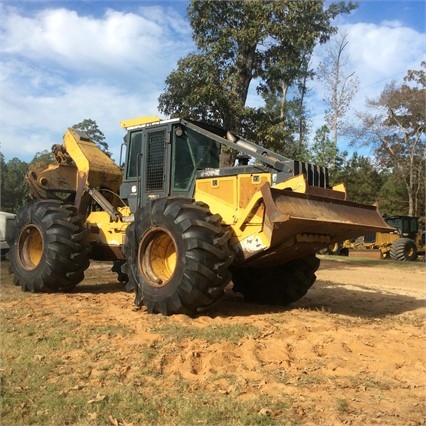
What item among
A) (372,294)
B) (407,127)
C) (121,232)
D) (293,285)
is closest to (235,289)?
(293,285)

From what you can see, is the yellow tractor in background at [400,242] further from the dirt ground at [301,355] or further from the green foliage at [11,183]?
the green foliage at [11,183]

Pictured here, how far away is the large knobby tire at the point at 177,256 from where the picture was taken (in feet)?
19.8

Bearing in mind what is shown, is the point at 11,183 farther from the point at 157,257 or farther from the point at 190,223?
the point at 190,223

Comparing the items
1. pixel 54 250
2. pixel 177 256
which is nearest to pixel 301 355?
pixel 177 256

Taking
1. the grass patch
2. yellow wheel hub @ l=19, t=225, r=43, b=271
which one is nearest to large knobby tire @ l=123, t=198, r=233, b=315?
the grass patch

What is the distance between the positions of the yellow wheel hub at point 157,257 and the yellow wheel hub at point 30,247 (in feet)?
9.44

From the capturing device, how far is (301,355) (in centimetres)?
488

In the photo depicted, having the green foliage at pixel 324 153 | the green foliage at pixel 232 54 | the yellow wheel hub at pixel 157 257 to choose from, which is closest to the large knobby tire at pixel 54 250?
the yellow wheel hub at pixel 157 257

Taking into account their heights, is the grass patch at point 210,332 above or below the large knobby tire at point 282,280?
below

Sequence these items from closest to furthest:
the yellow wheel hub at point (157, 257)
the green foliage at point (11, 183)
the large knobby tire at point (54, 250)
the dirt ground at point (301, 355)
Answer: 1. the dirt ground at point (301, 355)
2. the yellow wheel hub at point (157, 257)
3. the large knobby tire at point (54, 250)
4. the green foliage at point (11, 183)

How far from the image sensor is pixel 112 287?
985cm

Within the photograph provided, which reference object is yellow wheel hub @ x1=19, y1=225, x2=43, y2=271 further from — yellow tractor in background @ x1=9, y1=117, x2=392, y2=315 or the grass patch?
the grass patch

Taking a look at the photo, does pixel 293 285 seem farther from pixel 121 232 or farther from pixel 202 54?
pixel 202 54

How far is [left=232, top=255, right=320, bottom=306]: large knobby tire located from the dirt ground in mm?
334
